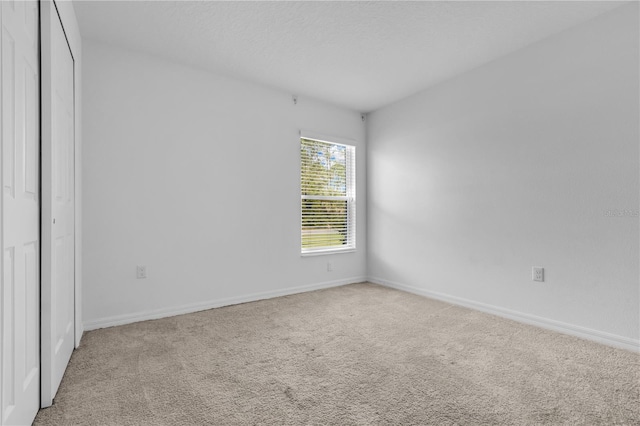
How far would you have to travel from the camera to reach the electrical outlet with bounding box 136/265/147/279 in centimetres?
295

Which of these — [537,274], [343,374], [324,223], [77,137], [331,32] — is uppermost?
[331,32]

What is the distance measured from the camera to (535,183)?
2846 mm

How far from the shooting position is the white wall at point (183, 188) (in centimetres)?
279

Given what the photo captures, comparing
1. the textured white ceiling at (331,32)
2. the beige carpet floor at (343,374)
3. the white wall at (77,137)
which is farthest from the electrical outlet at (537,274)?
the white wall at (77,137)

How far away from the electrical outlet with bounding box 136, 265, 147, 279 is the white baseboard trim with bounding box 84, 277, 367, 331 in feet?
1.06

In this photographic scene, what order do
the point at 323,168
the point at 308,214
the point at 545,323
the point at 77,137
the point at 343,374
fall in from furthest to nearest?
1. the point at 323,168
2. the point at 308,214
3. the point at 545,323
4. the point at 77,137
5. the point at 343,374

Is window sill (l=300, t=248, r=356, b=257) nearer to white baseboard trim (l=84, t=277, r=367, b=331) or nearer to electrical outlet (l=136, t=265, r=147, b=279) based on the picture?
white baseboard trim (l=84, t=277, r=367, b=331)

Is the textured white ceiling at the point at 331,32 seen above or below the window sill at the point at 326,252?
above

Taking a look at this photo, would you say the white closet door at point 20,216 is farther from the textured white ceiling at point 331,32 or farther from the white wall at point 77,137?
the textured white ceiling at point 331,32

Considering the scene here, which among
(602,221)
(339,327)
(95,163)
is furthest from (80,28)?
(602,221)

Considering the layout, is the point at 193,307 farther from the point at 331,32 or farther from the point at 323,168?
the point at 331,32

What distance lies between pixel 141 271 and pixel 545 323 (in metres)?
3.52

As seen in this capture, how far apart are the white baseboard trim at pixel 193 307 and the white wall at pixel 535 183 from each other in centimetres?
118

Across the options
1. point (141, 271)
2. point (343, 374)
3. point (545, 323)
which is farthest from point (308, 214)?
point (545, 323)
